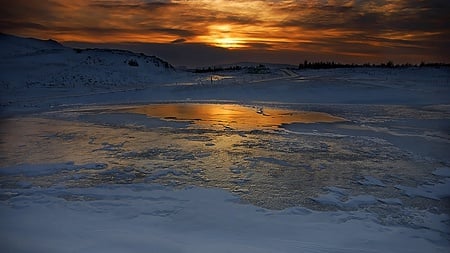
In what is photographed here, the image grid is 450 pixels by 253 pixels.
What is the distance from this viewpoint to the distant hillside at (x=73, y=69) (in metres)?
22.1

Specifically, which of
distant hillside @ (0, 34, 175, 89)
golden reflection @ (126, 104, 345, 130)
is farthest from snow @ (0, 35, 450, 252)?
distant hillside @ (0, 34, 175, 89)

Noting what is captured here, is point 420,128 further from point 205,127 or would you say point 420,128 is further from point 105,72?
point 105,72

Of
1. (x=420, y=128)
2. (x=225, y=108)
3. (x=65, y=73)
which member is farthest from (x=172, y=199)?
→ (x=65, y=73)

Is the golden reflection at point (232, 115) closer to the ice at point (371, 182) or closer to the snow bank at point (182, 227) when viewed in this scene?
the ice at point (371, 182)

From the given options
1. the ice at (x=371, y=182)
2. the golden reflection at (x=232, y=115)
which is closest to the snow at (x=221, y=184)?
the ice at (x=371, y=182)

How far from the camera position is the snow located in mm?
3564

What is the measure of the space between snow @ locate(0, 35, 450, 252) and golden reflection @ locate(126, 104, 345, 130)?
22 centimetres

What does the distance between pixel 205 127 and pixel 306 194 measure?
5012 mm

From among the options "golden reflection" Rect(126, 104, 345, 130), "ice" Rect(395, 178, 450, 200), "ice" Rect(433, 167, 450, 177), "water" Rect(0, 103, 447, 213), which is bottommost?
"ice" Rect(395, 178, 450, 200)

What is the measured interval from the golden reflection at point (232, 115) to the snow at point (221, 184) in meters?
0.22

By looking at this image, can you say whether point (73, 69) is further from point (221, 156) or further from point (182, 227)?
point (182, 227)

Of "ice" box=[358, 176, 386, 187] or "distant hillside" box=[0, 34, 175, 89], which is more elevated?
"distant hillside" box=[0, 34, 175, 89]

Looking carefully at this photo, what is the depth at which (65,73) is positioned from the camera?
23719 millimetres

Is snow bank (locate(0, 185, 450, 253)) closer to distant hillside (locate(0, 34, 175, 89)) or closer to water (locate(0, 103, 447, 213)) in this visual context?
water (locate(0, 103, 447, 213))
